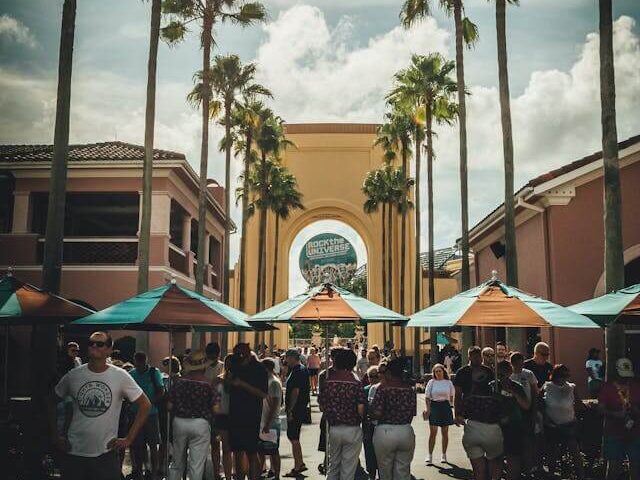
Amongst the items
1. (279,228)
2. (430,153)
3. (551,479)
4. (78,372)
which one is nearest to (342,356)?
(78,372)

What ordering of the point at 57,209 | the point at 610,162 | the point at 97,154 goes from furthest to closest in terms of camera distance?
the point at 97,154, the point at 57,209, the point at 610,162

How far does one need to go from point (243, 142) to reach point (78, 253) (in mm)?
13590

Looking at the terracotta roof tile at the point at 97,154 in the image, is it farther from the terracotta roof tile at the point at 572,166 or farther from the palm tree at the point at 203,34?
the terracotta roof tile at the point at 572,166

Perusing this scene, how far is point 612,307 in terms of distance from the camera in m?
9.74

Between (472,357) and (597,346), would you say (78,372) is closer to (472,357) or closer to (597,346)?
(472,357)

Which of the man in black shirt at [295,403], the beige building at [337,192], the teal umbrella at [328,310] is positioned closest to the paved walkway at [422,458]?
the man in black shirt at [295,403]

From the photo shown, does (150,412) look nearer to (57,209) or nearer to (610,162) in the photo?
(57,209)

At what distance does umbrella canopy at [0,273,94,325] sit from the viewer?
9219 mm

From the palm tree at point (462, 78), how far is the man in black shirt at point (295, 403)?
32.0 ft

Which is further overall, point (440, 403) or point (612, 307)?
point (440, 403)

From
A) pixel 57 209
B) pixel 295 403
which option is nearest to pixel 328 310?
pixel 295 403

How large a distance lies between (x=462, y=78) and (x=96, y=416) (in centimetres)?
1731

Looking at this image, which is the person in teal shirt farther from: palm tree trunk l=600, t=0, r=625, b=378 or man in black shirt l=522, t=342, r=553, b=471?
palm tree trunk l=600, t=0, r=625, b=378

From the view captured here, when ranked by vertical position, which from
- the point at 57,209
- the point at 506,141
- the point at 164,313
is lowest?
the point at 164,313
